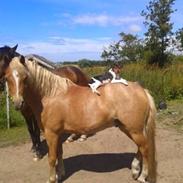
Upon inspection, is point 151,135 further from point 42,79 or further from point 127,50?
point 127,50

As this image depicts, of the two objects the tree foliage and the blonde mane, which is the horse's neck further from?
the tree foliage

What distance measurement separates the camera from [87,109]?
5.46m

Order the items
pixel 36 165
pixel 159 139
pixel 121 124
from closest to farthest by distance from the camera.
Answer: pixel 121 124
pixel 36 165
pixel 159 139

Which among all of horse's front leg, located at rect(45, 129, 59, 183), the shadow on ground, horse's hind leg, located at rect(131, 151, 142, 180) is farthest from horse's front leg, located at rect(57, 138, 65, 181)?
horse's hind leg, located at rect(131, 151, 142, 180)

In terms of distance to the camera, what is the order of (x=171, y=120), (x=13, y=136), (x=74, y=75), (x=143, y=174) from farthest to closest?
(x=171, y=120) → (x=13, y=136) → (x=74, y=75) → (x=143, y=174)

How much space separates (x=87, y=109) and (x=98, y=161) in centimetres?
163

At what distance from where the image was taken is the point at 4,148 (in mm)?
8078

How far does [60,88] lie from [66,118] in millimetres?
445

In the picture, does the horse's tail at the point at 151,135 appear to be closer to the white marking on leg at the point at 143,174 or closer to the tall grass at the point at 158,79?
the white marking on leg at the point at 143,174

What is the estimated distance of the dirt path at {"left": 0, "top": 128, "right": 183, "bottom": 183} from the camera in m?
6.09

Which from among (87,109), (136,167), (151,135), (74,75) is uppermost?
(74,75)

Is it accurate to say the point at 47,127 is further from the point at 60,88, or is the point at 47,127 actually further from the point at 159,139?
the point at 159,139

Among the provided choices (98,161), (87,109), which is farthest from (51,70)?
(87,109)

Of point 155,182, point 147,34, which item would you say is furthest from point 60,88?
point 147,34
